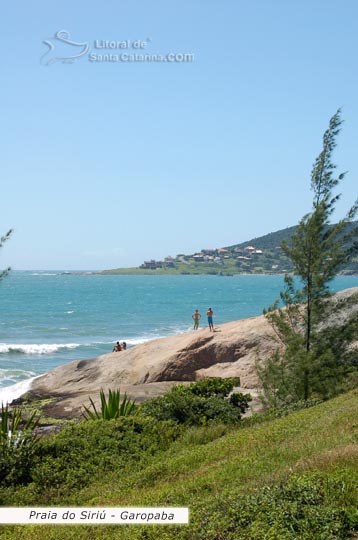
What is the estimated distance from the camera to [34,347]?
60.5 metres

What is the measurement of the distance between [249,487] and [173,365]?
21.9 meters

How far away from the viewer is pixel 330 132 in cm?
1936

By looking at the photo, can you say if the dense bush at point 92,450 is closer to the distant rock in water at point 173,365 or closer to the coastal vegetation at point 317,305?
the coastal vegetation at point 317,305

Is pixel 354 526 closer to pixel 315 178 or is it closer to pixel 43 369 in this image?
pixel 315 178

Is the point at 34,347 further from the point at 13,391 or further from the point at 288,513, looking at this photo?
the point at 288,513

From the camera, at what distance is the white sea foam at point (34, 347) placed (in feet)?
190

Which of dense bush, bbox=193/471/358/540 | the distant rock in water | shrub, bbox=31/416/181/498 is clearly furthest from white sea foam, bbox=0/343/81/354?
dense bush, bbox=193/471/358/540

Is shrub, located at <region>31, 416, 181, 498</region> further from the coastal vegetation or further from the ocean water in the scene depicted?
the ocean water

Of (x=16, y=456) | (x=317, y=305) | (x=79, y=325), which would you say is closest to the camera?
(x=16, y=456)

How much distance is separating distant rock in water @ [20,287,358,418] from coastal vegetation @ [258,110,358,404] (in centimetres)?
645

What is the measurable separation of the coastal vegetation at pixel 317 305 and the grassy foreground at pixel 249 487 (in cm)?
491
